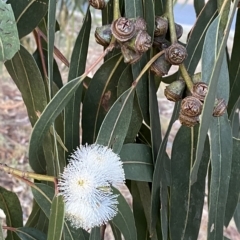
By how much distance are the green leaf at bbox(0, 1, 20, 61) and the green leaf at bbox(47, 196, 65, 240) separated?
142 millimetres

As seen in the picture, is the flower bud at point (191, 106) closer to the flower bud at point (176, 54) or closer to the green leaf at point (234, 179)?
the flower bud at point (176, 54)

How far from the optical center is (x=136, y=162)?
543 mm

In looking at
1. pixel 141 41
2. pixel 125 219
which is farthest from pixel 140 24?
pixel 125 219

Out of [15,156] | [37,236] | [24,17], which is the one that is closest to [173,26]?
[24,17]

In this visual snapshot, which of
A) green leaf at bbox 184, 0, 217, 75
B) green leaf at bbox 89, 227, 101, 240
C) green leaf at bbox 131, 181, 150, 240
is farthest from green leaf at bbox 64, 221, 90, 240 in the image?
green leaf at bbox 184, 0, 217, 75

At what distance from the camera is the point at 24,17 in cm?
56

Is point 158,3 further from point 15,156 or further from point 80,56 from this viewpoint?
point 15,156

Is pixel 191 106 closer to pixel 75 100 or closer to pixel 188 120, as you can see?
pixel 188 120

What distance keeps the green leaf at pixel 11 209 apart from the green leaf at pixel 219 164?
28 centimetres

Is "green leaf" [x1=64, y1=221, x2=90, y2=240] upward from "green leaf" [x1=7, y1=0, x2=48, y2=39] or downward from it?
downward

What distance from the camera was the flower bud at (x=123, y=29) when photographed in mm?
456

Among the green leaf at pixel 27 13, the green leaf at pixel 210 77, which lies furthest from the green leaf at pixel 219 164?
the green leaf at pixel 27 13

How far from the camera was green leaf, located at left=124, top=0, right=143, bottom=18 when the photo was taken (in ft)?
1.64

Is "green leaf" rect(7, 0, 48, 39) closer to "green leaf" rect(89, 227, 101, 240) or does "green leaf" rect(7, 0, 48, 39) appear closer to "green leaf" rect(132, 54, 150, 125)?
"green leaf" rect(132, 54, 150, 125)
